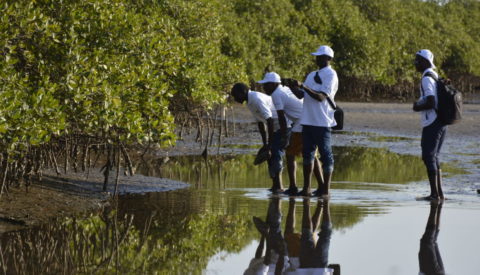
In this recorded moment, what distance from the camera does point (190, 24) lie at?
19.4 meters

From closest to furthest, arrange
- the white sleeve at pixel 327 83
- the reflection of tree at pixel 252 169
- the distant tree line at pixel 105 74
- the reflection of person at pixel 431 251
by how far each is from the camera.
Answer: the reflection of person at pixel 431 251
the distant tree line at pixel 105 74
the white sleeve at pixel 327 83
the reflection of tree at pixel 252 169

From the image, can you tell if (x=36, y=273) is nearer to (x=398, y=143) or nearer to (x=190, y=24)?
(x=190, y=24)

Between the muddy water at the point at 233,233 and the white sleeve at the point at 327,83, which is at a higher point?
the white sleeve at the point at 327,83

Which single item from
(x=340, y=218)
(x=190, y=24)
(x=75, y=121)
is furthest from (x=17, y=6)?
(x=190, y=24)

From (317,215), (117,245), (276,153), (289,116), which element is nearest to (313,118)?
(289,116)

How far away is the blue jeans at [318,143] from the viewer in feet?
33.5

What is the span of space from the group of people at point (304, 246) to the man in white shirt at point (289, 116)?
3.18 ft

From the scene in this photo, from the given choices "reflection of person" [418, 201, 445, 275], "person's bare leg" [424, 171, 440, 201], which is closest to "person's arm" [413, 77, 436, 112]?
"person's bare leg" [424, 171, 440, 201]

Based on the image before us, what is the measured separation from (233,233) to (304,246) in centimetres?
95

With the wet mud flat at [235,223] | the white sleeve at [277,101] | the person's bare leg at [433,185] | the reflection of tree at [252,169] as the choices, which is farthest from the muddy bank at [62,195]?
the person's bare leg at [433,185]

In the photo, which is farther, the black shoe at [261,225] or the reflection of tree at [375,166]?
the reflection of tree at [375,166]

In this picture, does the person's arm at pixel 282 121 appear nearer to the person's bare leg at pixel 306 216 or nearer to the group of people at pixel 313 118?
→ the group of people at pixel 313 118

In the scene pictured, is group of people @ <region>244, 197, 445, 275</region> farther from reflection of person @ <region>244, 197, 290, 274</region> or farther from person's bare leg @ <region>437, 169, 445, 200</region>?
person's bare leg @ <region>437, 169, 445, 200</region>

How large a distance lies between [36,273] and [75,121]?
3.87 metres
